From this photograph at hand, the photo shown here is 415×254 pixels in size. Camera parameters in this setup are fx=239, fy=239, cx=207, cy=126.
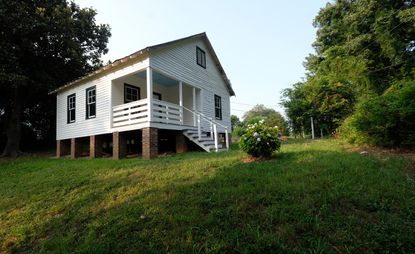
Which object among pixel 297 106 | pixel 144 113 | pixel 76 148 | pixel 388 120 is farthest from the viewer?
pixel 297 106

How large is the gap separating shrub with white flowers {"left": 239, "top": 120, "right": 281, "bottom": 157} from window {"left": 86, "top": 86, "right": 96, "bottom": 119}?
8744mm

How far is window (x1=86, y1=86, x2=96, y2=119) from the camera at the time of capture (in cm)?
1204

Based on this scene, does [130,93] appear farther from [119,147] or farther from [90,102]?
[119,147]

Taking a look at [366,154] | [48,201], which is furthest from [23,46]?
[366,154]

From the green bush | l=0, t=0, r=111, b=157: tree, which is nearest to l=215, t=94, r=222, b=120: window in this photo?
the green bush

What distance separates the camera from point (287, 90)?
17141mm

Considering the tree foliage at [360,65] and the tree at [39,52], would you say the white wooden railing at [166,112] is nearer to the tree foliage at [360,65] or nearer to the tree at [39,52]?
the tree at [39,52]

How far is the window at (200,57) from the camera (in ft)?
44.8

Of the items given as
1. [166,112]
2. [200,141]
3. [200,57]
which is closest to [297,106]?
[200,57]

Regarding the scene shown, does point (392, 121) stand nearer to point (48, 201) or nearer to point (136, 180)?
point (136, 180)

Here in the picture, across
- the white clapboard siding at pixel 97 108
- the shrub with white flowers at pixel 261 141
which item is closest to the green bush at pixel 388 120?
the shrub with white flowers at pixel 261 141

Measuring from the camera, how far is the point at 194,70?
42.9 feet

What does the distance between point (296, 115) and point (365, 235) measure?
588 inches

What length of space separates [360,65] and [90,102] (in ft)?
49.6
